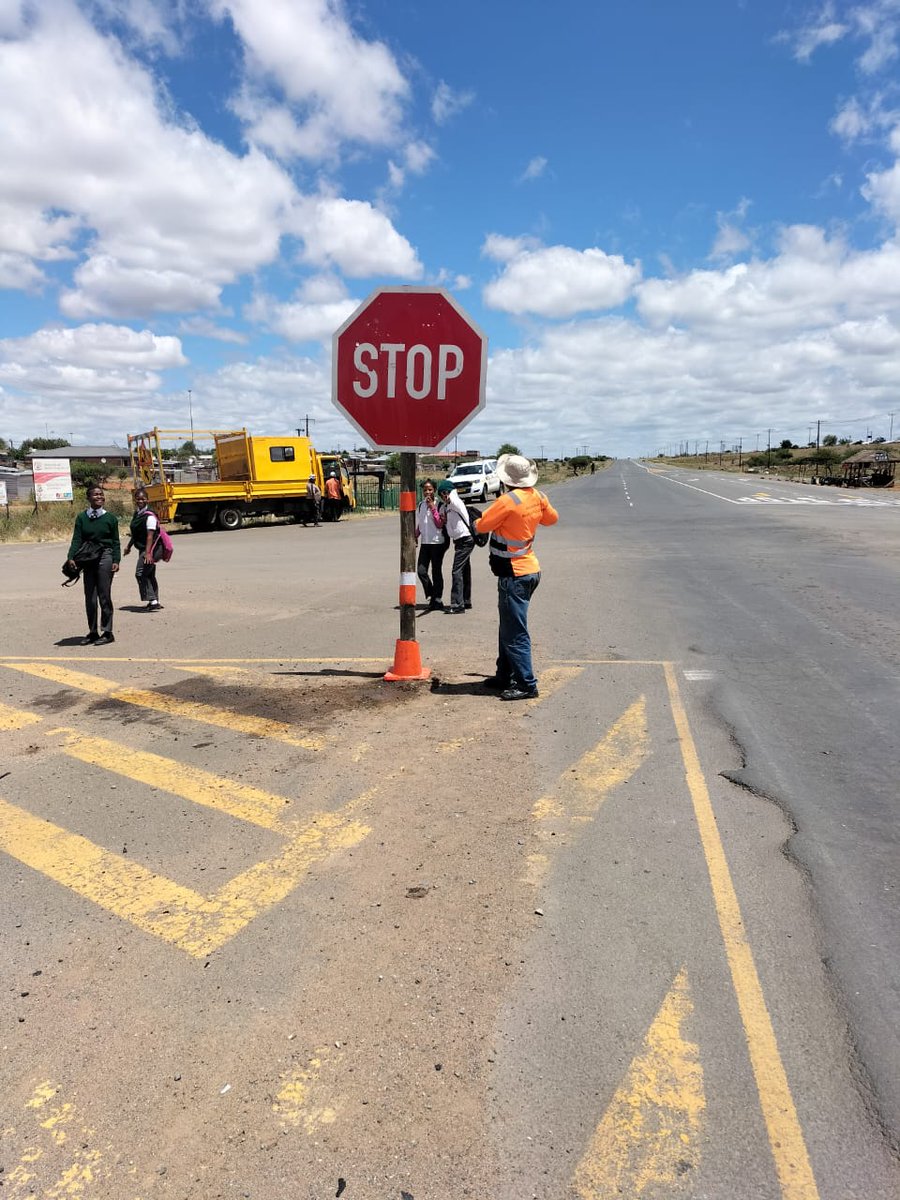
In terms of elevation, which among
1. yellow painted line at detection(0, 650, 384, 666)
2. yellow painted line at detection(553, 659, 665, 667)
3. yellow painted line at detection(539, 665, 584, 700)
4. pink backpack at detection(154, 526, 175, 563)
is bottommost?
yellow painted line at detection(0, 650, 384, 666)

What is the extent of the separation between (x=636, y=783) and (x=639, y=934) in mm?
1511

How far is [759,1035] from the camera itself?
8.42 feet

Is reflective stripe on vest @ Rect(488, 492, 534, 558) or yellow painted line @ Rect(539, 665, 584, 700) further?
yellow painted line @ Rect(539, 665, 584, 700)

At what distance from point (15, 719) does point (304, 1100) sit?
15.5 ft

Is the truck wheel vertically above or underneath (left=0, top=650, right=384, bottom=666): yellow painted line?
above

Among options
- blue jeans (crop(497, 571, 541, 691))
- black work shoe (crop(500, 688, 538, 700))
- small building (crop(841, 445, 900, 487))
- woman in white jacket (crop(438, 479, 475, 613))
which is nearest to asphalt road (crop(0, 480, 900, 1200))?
black work shoe (crop(500, 688, 538, 700))

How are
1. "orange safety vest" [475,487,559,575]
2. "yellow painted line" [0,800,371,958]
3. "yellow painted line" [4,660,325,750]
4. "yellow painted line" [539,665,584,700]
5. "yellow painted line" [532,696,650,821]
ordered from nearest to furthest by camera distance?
"yellow painted line" [0,800,371,958] < "yellow painted line" [532,696,650,821] < "yellow painted line" [4,660,325,750] < "orange safety vest" [475,487,559,575] < "yellow painted line" [539,665,584,700]

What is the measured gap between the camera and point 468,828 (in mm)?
4039

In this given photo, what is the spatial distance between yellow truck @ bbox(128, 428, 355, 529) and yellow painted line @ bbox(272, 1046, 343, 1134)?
78.2 ft

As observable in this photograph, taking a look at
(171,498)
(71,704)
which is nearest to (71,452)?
(171,498)

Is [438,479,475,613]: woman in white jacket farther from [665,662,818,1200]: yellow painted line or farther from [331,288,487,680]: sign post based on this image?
[665,662,818,1200]: yellow painted line

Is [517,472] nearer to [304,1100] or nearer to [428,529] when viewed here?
[428,529]

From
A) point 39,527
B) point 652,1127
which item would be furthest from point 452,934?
point 39,527

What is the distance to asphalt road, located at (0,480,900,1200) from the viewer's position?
218 centimetres
